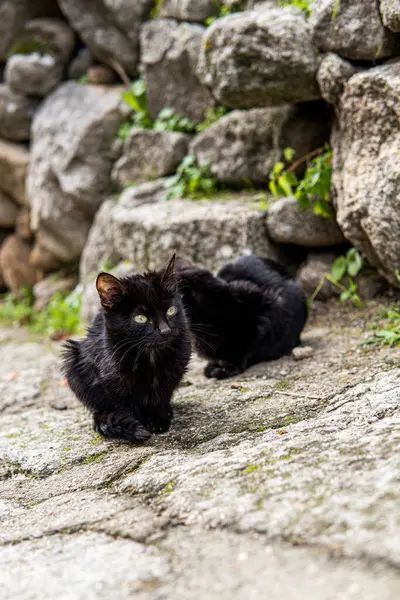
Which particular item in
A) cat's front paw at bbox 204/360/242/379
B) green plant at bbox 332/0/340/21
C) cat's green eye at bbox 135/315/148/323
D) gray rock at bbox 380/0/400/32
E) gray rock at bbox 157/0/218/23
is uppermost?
gray rock at bbox 157/0/218/23

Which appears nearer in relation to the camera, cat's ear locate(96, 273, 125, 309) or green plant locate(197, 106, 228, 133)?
cat's ear locate(96, 273, 125, 309)

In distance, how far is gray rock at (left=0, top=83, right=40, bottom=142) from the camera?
9.00 meters

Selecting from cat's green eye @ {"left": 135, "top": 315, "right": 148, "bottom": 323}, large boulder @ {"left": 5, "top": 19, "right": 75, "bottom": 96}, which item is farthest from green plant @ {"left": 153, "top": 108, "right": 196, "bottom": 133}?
cat's green eye @ {"left": 135, "top": 315, "right": 148, "bottom": 323}

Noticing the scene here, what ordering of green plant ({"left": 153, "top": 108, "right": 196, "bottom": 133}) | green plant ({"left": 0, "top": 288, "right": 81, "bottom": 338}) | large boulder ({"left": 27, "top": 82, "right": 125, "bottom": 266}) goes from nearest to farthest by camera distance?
green plant ({"left": 153, "top": 108, "right": 196, "bottom": 133}), green plant ({"left": 0, "top": 288, "right": 81, "bottom": 338}), large boulder ({"left": 27, "top": 82, "right": 125, "bottom": 266})

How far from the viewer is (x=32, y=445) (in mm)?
3754

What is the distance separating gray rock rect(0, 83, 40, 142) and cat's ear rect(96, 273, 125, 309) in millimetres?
6572

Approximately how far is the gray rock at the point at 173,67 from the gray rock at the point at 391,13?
276cm

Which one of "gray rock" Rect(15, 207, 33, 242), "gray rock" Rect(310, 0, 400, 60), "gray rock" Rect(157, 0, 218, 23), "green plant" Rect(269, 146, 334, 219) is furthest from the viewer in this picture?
"gray rock" Rect(15, 207, 33, 242)

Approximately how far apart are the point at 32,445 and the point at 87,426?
375 millimetres

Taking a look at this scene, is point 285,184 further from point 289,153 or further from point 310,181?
point 310,181

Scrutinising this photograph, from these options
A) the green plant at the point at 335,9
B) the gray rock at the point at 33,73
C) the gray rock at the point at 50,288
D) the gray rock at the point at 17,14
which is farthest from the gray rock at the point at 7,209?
the green plant at the point at 335,9

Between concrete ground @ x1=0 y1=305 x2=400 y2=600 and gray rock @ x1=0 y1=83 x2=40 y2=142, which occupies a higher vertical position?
gray rock @ x1=0 y1=83 x2=40 y2=142

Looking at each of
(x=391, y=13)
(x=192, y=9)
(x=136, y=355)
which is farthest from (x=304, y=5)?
(x=136, y=355)

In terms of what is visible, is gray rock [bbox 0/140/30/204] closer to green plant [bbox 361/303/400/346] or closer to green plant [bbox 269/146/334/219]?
green plant [bbox 269/146/334/219]
